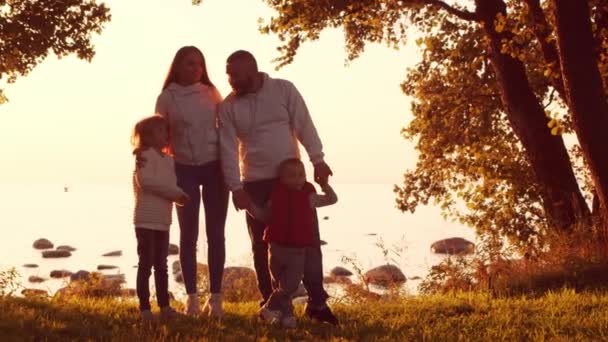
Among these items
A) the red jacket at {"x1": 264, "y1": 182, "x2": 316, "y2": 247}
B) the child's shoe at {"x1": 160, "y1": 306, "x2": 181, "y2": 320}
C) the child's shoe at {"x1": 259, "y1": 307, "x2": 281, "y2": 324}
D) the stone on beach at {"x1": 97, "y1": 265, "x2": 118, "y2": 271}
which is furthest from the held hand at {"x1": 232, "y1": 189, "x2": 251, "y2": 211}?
the stone on beach at {"x1": 97, "y1": 265, "x2": 118, "y2": 271}

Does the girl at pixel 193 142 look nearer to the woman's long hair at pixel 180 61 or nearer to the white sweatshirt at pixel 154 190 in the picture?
the woman's long hair at pixel 180 61

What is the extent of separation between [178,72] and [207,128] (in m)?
0.62

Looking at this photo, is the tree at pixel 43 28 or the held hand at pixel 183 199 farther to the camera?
the tree at pixel 43 28

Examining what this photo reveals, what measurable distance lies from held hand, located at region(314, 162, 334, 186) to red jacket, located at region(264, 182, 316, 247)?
223mm

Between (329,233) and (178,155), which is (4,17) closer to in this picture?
(178,155)

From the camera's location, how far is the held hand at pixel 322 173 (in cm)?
693

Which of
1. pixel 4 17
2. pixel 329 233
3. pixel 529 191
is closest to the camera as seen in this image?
pixel 4 17

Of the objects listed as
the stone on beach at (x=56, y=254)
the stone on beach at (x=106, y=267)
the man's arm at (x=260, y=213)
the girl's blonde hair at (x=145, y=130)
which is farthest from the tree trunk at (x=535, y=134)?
the stone on beach at (x=56, y=254)

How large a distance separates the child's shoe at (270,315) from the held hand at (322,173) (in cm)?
125

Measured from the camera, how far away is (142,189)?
696 cm

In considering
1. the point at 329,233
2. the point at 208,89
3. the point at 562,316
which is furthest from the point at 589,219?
the point at 329,233

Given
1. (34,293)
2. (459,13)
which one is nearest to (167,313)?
(34,293)

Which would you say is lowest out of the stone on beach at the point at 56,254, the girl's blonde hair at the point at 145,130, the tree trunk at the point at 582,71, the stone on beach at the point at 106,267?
the girl's blonde hair at the point at 145,130

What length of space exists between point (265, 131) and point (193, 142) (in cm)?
70
